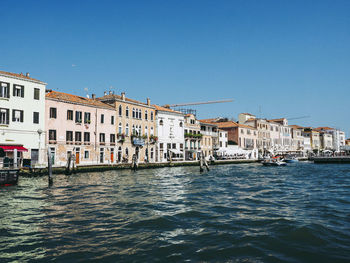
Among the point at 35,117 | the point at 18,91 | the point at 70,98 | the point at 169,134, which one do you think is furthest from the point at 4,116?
the point at 169,134

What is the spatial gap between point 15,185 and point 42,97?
15.5m

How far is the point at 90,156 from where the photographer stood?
38.5 metres

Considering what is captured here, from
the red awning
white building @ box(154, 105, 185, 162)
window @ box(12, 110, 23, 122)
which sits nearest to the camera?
the red awning

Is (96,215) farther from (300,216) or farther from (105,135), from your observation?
(105,135)

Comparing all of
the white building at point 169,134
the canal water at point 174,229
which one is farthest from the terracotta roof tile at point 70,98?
the canal water at point 174,229

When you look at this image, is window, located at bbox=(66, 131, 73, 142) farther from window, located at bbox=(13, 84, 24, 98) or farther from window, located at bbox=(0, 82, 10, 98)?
window, located at bbox=(0, 82, 10, 98)

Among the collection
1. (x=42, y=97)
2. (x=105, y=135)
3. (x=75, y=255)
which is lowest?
(x=75, y=255)

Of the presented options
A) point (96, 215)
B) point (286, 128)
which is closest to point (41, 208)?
point (96, 215)

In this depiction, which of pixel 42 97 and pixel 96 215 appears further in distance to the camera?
pixel 42 97

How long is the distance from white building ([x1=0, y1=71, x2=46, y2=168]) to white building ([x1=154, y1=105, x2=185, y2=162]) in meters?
20.5

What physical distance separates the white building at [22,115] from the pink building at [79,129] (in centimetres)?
136

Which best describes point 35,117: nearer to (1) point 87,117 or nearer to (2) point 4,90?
(2) point 4,90

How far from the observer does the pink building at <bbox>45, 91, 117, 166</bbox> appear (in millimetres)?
34594

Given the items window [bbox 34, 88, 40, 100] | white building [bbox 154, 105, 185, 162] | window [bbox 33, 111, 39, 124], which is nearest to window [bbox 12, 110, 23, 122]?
window [bbox 33, 111, 39, 124]
